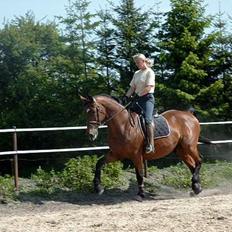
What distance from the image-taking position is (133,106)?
10961mm

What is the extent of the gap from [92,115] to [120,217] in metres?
2.71

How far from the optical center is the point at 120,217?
8094 mm

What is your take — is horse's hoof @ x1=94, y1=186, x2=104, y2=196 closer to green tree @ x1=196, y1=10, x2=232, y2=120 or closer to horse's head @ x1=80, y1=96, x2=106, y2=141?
horse's head @ x1=80, y1=96, x2=106, y2=141

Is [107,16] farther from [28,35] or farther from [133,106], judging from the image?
[133,106]

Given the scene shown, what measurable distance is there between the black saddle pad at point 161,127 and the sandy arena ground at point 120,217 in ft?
4.85

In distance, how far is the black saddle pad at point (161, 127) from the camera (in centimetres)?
1115

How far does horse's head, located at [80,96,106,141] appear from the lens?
10258 millimetres

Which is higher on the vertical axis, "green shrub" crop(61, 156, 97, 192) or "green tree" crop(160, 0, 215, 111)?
"green tree" crop(160, 0, 215, 111)

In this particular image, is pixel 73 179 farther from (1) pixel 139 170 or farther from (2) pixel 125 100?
(2) pixel 125 100

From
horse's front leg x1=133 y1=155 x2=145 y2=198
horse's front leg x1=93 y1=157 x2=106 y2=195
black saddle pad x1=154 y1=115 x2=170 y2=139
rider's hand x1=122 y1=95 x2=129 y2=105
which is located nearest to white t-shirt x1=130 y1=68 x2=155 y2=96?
rider's hand x1=122 y1=95 x2=129 y2=105

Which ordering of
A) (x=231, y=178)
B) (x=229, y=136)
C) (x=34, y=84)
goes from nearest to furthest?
(x=231, y=178), (x=229, y=136), (x=34, y=84)

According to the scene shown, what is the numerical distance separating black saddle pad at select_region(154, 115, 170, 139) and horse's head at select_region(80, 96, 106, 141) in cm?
130

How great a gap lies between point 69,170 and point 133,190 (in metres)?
1.39

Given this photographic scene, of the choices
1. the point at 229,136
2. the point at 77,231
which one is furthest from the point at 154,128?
the point at 229,136
